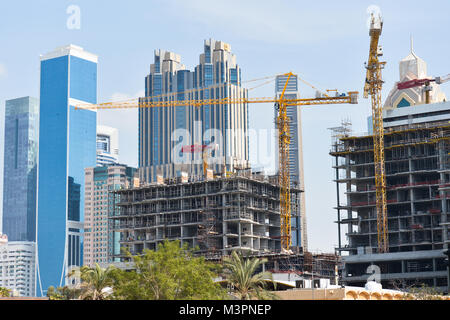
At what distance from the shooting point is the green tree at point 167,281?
103062 millimetres

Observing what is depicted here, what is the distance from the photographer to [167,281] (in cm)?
10312

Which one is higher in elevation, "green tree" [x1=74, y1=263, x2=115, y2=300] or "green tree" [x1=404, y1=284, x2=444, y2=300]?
"green tree" [x1=74, y1=263, x2=115, y2=300]

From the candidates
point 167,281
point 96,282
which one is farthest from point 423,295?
point 96,282

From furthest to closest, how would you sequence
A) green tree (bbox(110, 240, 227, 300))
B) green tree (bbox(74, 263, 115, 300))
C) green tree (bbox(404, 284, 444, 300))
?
green tree (bbox(74, 263, 115, 300)), green tree (bbox(404, 284, 444, 300)), green tree (bbox(110, 240, 227, 300))

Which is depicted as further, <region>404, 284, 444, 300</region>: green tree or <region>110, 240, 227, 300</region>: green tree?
<region>404, 284, 444, 300</region>: green tree

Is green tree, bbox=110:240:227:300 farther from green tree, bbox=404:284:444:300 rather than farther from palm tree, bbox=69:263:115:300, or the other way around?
green tree, bbox=404:284:444:300

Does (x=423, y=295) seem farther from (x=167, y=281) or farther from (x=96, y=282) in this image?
(x=96, y=282)

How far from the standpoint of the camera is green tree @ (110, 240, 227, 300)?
10306 cm

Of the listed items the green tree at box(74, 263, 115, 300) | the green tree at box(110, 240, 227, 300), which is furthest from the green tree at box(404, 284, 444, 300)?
the green tree at box(74, 263, 115, 300)

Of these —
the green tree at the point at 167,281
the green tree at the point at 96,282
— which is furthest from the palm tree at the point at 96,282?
the green tree at the point at 167,281

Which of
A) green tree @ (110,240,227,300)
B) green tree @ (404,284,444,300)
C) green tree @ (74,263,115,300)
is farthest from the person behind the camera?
green tree @ (74,263,115,300)

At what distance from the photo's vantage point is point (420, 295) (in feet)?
397
